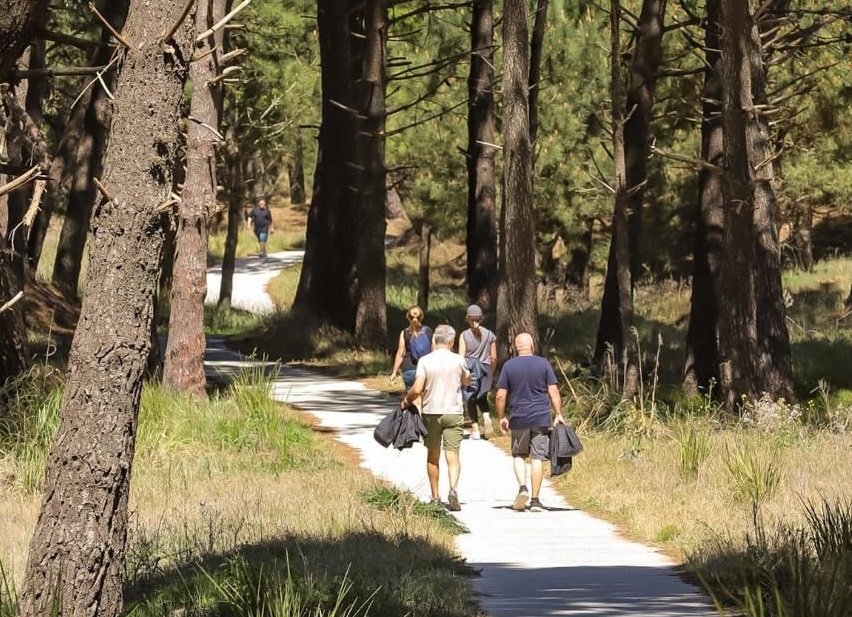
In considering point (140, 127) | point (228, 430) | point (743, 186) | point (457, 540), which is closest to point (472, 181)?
point (743, 186)

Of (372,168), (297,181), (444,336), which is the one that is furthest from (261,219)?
(444,336)

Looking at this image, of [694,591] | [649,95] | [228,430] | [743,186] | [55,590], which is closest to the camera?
[55,590]

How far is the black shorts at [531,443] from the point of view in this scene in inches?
593

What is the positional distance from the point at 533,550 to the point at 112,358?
19.0ft

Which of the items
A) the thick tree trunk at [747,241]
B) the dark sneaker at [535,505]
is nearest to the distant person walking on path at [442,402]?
the dark sneaker at [535,505]

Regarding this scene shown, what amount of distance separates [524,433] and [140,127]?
8.03 m

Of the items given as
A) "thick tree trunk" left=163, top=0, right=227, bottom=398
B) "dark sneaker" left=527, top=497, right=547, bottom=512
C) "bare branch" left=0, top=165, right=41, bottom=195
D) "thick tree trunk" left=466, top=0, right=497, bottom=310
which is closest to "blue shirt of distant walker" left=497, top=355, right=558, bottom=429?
"dark sneaker" left=527, top=497, right=547, bottom=512

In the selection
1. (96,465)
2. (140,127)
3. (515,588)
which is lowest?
(515,588)

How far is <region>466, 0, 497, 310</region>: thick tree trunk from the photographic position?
3294 cm

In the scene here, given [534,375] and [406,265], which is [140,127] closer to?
[534,375]

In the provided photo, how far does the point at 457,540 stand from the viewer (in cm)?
1318

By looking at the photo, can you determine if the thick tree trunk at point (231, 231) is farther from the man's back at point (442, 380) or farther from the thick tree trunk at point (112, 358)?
the thick tree trunk at point (112, 358)

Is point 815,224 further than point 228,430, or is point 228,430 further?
point 815,224

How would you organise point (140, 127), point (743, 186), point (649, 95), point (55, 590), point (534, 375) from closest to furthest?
point (55, 590) → point (140, 127) → point (534, 375) → point (743, 186) → point (649, 95)
